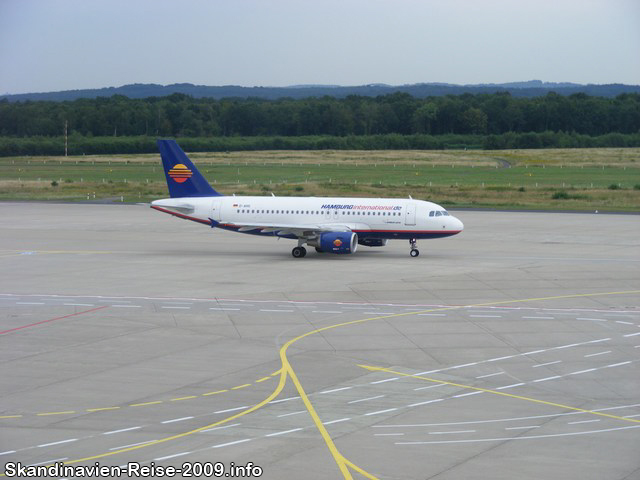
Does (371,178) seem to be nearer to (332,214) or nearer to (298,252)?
(332,214)

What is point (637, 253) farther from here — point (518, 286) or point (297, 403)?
point (297, 403)

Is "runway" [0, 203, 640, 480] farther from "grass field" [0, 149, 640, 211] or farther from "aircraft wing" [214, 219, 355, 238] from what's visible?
"grass field" [0, 149, 640, 211]

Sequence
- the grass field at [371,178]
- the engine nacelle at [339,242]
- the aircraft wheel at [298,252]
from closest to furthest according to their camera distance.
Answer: the engine nacelle at [339,242] → the aircraft wheel at [298,252] → the grass field at [371,178]

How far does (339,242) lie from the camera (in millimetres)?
57375

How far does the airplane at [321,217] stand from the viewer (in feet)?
194

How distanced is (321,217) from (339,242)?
3564mm

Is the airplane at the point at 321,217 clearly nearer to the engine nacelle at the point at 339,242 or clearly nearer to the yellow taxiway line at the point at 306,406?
the engine nacelle at the point at 339,242

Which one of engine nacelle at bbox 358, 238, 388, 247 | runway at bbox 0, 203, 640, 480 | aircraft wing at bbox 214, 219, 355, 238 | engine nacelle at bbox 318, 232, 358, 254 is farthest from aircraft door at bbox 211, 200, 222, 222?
engine nacelle at bbox 358, 238, 388, 247

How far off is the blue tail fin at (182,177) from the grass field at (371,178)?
137 feet

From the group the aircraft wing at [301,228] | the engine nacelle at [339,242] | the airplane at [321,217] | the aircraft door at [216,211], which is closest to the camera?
the engine nacelle at [339,242]

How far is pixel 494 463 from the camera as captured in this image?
2166 centimetres

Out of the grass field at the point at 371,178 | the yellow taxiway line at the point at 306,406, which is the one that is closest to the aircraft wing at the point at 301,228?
the yellow taxiway line at the point at 306,406

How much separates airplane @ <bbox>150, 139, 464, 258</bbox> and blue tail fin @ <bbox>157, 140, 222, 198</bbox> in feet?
0.24

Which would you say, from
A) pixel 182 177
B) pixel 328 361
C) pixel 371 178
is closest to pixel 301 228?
pixel 182 177
